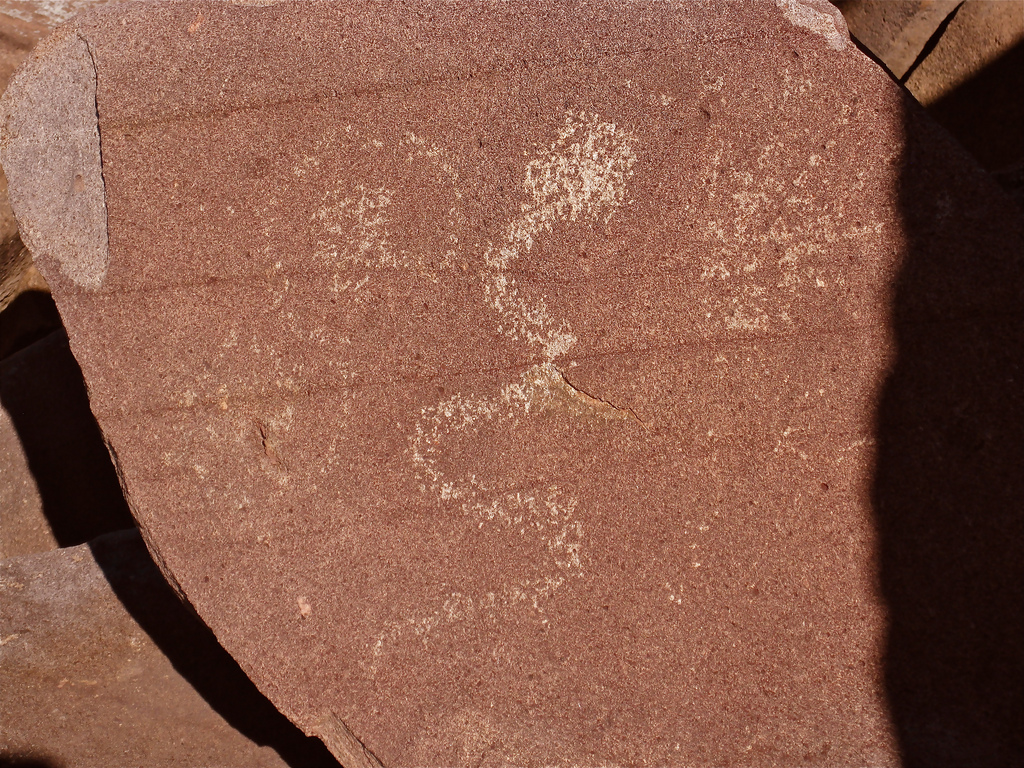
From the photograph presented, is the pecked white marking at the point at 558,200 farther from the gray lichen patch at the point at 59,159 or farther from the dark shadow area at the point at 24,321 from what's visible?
the dark shadow area at the point at 24,321

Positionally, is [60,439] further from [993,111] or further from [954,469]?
[993,111]

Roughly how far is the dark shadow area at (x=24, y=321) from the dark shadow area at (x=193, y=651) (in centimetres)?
113

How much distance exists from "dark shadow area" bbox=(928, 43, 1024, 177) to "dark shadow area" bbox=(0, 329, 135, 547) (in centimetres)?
240

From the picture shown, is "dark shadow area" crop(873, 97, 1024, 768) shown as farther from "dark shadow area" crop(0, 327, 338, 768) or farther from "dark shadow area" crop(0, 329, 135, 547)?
"dark shadow area" crop(0, 329, 135, 547)

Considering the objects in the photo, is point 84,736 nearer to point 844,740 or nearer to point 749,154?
point 844,740

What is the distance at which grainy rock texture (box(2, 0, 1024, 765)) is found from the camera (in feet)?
4.09

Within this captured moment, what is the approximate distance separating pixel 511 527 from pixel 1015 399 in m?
0.87

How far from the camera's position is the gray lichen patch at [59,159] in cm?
131

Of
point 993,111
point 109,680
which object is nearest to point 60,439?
point 109,680

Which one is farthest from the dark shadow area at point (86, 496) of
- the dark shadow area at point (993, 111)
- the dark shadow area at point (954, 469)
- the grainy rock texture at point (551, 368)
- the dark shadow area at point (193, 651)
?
the dark shadow area at point (993, 111)

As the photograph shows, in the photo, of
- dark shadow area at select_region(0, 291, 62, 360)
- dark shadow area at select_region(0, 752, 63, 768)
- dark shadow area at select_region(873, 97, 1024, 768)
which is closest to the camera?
dark shadow area at select_region(873, 97, 1024, 768)

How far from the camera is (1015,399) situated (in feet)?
4.06

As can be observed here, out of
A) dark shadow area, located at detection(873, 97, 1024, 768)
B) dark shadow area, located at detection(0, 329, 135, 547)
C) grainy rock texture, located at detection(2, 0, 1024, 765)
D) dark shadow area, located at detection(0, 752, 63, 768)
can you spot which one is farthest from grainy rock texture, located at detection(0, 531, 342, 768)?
dark shadow area, located at detection(873, 97, 1024, 768)

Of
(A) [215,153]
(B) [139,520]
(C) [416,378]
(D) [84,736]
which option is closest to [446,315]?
(C) [416,378]
